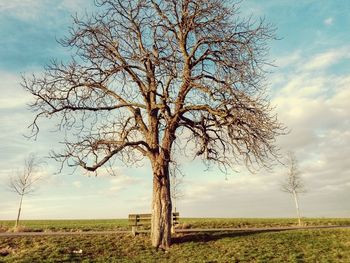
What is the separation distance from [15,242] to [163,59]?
12.7 metres

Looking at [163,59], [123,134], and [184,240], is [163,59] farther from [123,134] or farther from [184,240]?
[184,240]

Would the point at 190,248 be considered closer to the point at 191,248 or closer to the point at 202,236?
the point at 191,248

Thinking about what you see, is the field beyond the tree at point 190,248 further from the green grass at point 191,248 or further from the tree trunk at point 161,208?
the tree trunk at point 161,208

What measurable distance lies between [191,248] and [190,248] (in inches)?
2.0

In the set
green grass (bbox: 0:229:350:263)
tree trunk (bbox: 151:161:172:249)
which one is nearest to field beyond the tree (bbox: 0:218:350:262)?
green grass (bbox: 0:229:350:263)

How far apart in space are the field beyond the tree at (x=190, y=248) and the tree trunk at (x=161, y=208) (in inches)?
22.6

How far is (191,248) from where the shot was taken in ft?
59.2

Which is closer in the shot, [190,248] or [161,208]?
[190,248]

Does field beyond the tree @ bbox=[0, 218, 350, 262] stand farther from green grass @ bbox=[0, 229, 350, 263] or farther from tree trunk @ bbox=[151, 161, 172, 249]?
tree trunk @ bbox=[151, 161, 172, 249]

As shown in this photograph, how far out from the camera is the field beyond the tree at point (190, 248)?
53.9 ft

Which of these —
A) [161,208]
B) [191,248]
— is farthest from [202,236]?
[161,208]

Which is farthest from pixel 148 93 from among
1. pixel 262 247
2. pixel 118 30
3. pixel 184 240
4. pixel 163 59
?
pixel 262 247

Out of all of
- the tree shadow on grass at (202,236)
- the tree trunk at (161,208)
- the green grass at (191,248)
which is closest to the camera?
the green grass at (191,248)

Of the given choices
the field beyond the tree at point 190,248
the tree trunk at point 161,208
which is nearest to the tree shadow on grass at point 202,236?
the field beyond the tree at point 190,248
